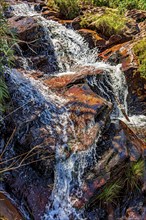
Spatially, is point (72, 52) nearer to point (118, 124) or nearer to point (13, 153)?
point (118, 124)

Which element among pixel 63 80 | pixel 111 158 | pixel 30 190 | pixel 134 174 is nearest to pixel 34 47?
pixel 63 80

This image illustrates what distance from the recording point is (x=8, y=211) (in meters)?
3.22

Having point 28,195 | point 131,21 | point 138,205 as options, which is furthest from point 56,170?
point 131,21

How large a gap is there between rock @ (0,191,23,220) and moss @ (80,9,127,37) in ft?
19.8

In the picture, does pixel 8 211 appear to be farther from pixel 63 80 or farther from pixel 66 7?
pixel 66 7

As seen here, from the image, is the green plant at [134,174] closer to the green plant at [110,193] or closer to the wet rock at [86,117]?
the green plant at [110,193]

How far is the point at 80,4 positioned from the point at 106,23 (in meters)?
2.51

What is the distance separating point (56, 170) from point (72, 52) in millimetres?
4234

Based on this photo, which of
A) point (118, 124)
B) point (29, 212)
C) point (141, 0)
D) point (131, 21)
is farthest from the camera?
point (141, 0)

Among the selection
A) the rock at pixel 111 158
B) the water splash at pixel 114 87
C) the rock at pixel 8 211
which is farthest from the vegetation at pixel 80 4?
the rock at pixel 8 211

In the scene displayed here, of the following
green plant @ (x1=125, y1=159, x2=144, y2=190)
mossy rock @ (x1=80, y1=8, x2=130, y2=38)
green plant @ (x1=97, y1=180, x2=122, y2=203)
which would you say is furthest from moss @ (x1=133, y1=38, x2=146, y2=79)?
green plant @ (x1=97, y1=180, x2=122, y2=203)

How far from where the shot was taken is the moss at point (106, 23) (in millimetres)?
7906

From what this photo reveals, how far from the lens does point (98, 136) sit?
13.1 ft

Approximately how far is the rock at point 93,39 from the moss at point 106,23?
0.30 m
